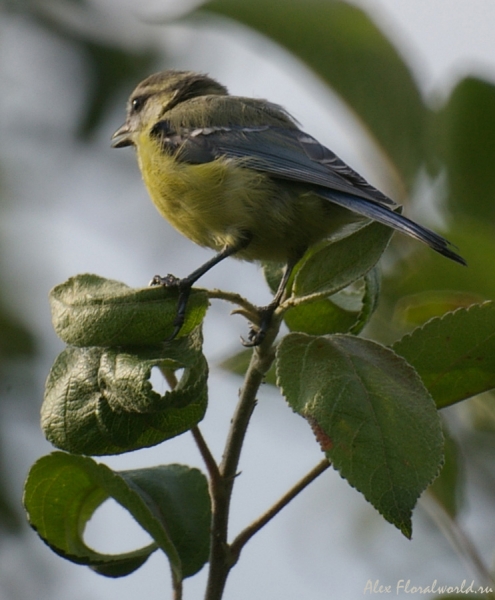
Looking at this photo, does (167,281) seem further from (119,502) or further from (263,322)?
(119,502)

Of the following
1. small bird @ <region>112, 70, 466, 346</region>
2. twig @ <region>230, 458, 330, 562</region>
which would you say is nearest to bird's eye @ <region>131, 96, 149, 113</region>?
small bird @ <region>112, 70, 466, 346</region>

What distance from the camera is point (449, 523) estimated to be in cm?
238

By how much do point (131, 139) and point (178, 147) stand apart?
72cm

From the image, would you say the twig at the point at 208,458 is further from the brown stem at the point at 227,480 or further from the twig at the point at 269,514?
the twig at the point at 269,514

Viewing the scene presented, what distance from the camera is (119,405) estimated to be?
1752 mm

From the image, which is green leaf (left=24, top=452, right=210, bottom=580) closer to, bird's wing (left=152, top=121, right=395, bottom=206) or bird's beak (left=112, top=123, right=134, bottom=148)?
bird's wing (left=152, top=121, right=395, bottom=206)

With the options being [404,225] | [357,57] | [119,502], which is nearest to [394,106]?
[357,57]

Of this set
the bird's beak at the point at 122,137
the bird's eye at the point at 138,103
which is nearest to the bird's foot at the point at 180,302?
the bird's beak at the point at 122,137

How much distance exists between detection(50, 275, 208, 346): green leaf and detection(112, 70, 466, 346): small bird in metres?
0.69

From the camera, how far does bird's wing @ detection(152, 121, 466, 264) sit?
2.72 m

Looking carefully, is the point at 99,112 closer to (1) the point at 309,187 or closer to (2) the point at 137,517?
(1) the point at 309,187

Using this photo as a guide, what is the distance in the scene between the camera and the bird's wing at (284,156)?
272 centimetres

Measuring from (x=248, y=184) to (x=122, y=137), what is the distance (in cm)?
121

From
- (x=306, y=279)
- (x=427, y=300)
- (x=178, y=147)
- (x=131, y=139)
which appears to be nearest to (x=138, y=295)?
(x=306, y=279)
